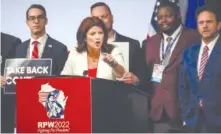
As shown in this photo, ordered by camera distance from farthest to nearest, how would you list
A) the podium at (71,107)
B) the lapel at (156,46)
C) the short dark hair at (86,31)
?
the short dark hair at (86,31), the lapel at (156,46), the podium at (71,107)

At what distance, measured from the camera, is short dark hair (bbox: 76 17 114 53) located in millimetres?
3982

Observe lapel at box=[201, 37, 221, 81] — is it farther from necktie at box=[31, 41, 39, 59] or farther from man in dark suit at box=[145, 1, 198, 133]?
necktie at box=[31, 41, 39, 59]

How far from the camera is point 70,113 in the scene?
2.77 meters

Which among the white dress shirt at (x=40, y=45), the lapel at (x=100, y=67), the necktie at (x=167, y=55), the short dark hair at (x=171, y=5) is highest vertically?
the short dark hair at (x=171, y=5)

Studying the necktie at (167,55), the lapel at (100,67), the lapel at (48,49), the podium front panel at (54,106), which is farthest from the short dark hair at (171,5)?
the podium front panel at (54,106)

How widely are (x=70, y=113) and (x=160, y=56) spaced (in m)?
1.37

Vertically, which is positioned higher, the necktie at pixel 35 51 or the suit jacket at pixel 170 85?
the necktie at pixel 35 51

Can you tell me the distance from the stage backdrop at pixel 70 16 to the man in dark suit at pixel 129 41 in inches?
1.8

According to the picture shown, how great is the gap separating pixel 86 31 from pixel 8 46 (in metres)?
0.87

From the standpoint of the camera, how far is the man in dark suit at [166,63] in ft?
12.2

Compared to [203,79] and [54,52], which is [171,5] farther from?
[54,52]

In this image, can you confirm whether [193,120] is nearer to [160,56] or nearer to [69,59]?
[160,56]

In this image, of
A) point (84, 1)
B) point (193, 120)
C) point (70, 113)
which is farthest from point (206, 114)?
point (84, 1)

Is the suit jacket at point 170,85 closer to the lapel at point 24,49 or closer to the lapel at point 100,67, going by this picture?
the lapel at point 100,67
